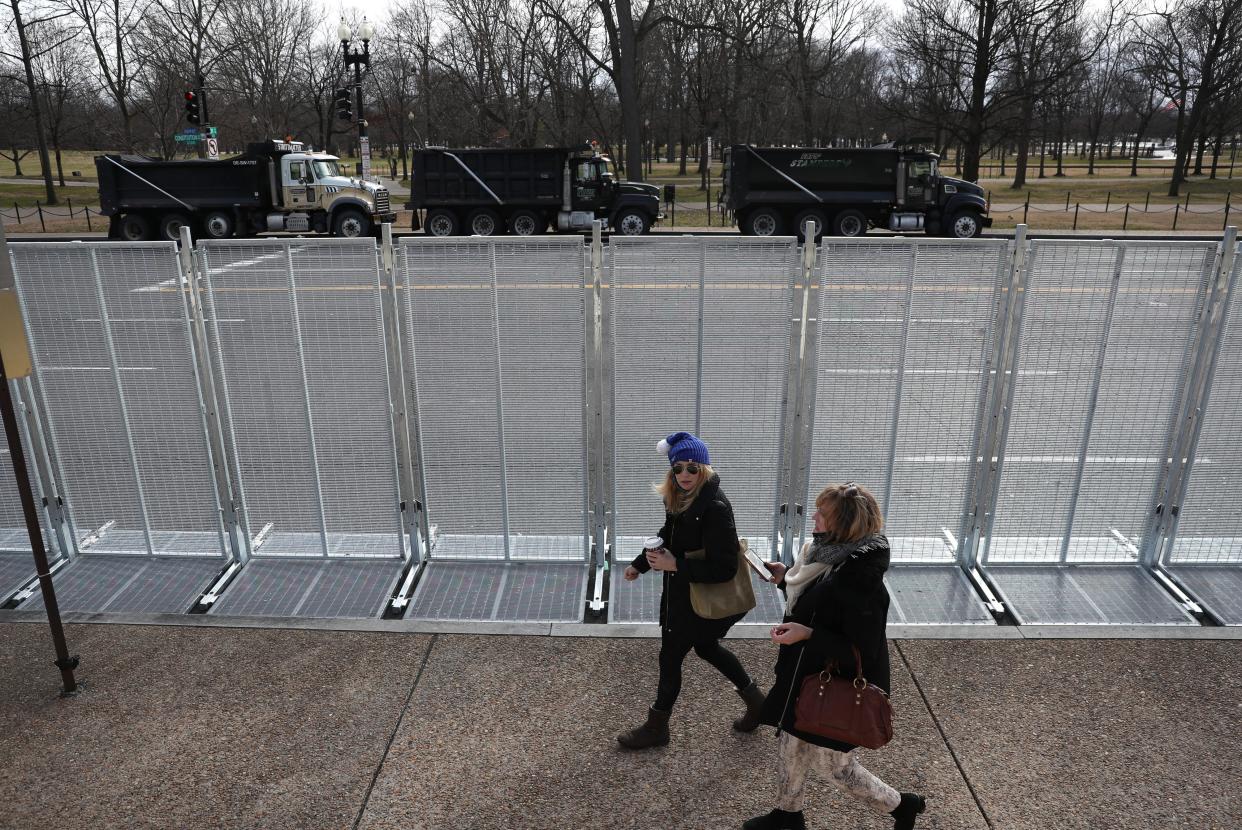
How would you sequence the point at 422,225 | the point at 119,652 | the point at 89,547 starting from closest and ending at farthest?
1. the point at 119,652
2. the point at 89,547
3. the point at 422,225

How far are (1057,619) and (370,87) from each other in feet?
228

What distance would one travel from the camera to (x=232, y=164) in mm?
24250

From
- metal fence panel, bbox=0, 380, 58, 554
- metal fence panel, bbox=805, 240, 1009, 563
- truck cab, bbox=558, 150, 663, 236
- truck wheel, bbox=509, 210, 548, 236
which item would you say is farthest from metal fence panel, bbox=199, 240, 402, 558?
truck wheel, bbox=509, 210, 548, 236

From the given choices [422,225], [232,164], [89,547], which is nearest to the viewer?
[89,547]

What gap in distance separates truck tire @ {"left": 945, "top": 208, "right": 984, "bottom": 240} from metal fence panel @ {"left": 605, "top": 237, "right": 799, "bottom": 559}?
21.5m

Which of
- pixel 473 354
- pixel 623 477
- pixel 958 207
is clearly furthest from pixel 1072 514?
pixel 958 207

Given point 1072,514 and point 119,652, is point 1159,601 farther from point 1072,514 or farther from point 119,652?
point 119,652

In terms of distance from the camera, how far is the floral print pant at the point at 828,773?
327 centimetres

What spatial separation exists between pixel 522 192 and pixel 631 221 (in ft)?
10.8

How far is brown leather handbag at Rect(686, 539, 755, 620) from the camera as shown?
3.67 meters

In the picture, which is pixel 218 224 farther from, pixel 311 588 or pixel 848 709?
pixel 848 709

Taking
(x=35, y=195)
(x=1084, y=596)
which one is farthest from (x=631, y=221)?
(x=35, y=195)

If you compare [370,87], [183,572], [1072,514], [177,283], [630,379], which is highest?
[370,87]

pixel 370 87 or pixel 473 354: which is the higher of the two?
pixel 370 87
